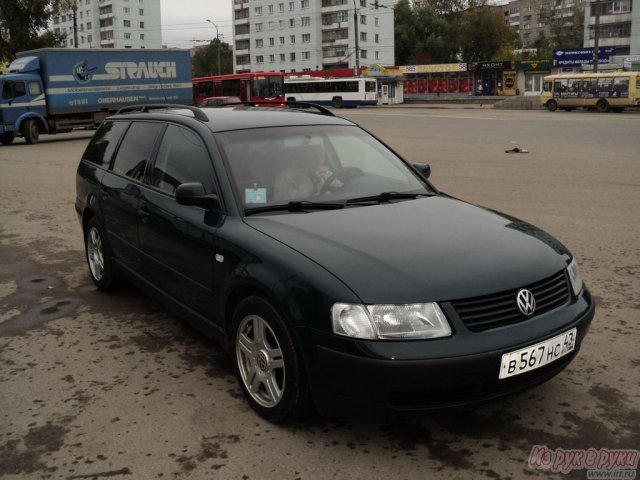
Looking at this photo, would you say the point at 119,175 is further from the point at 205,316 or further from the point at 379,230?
the point at 379,230

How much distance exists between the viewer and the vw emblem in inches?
116

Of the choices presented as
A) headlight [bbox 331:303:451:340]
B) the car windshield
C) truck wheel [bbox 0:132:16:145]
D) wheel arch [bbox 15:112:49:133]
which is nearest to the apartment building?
wheel arch [bbox 15:112:49:133]

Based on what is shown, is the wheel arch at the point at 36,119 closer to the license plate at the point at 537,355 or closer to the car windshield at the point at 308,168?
the car windshield at the point at 308,168

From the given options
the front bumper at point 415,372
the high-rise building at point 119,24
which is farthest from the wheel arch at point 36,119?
the high-rise building at point 119,24

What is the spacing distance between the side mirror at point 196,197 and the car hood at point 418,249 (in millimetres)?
272

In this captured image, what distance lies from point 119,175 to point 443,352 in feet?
10.9

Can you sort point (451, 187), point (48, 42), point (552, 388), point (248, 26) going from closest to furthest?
point (552, 388), point (451, 187), point (48, 42), point (248, 26)

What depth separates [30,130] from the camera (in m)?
25.0

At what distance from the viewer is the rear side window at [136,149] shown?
474 centimetres

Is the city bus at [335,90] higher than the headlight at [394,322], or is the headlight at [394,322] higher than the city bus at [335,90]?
the city bus at [335,90]

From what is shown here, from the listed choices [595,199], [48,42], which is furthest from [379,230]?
[48,42]

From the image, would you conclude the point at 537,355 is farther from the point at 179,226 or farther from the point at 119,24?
the point at 119,24

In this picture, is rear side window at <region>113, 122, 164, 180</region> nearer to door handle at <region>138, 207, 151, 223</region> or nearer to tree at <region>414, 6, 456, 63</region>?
door handle at <region>138, 207, 151, 223</region>

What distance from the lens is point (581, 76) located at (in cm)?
4209
